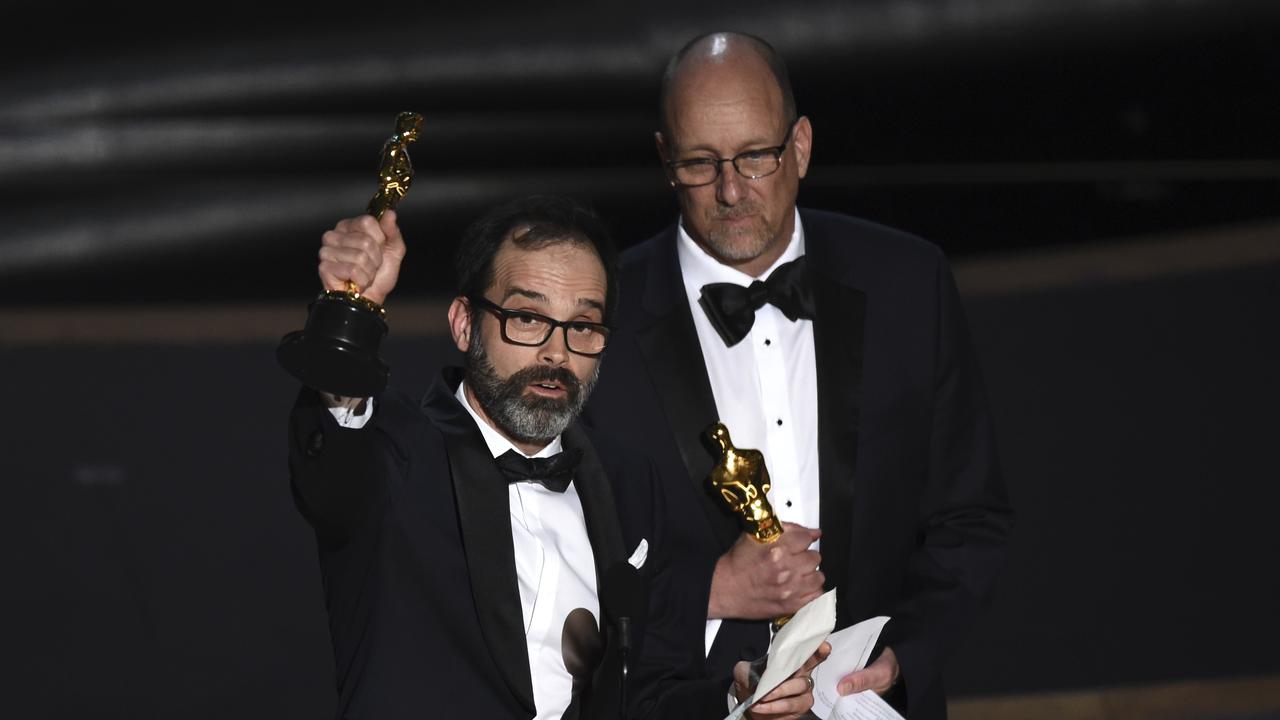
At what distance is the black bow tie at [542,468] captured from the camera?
1.91 meters

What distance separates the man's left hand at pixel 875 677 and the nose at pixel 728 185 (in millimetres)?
714

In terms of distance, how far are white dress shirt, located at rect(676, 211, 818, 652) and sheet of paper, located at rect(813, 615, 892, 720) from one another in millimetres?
288

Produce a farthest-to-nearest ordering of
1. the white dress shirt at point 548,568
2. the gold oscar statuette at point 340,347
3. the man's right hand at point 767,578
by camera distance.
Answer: the man's right hand at point 767,578
the white dress shirt at point 548,568
the gold oscar statuette at point 340,347

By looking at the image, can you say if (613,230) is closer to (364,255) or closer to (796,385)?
(796,385)

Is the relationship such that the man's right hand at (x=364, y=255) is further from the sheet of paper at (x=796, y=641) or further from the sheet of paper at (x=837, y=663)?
the sheet of paper at (x=837, y=663)

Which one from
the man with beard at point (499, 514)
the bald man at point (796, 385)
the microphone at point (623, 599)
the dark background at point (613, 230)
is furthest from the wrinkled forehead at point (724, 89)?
the dark background at point (613, 230)

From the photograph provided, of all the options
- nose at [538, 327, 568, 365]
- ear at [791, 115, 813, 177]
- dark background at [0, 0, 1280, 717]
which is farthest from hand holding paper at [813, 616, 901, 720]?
dark background at [0, 0, 1280, 717]

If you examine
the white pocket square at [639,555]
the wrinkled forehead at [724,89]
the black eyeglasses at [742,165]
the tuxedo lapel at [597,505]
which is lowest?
the white pocket square at [639,555]

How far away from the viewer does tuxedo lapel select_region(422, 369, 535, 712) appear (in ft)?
5.94

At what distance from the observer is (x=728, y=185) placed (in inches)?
88.1

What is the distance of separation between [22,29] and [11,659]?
163cm

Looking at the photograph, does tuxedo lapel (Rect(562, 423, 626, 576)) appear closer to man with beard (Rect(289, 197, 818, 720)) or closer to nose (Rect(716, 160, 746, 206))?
man with beard (Rect(289, 197, 818, 720))

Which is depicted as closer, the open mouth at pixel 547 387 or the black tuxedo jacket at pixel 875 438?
the open mouth at pixel 547 387

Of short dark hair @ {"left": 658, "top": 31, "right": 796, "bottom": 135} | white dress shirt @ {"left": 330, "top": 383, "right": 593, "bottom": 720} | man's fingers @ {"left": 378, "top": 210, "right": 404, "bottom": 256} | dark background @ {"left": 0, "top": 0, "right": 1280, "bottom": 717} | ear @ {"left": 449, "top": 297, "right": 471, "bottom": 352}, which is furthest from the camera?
dark background @ {"left": 0, "top": 0, "right": 1280, "bottom": 717}
